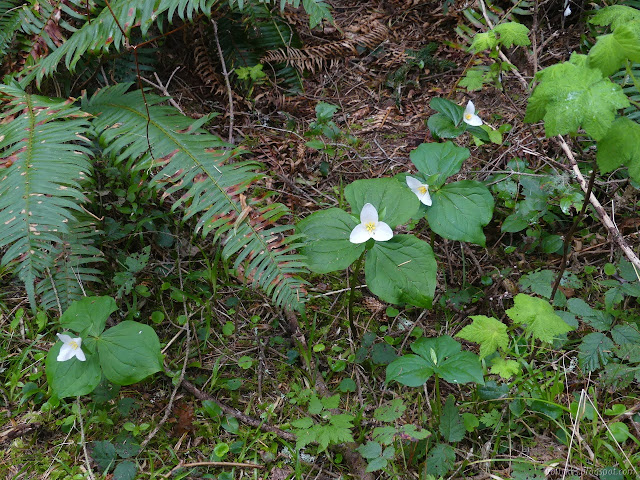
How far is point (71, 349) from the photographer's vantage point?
6.22 feet

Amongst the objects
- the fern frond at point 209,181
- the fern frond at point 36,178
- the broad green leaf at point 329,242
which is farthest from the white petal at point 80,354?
the broad green leaf at point 329,242

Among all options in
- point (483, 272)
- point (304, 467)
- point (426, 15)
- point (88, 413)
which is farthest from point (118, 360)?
point (426, 15)

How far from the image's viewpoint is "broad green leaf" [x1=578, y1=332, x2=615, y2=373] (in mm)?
2002

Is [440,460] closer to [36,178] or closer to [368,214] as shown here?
[368,214]

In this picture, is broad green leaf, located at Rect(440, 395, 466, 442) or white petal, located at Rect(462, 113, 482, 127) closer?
broad green leaf, located at Rect(440, 395, 466, 442)

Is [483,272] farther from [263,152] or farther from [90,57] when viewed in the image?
[90,57]

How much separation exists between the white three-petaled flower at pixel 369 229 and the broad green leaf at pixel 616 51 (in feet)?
2.82

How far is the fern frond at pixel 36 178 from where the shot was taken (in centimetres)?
196

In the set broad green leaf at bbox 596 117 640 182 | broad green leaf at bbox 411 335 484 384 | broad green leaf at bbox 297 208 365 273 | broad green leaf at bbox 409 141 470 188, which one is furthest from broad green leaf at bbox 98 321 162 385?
broad green leaf at bbox 596 117 640 182

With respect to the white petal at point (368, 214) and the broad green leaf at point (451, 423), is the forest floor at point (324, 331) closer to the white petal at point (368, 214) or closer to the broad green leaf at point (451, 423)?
the broad green leaf at point (451, 423)

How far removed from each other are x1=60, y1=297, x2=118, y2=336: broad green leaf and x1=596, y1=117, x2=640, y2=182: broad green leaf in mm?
1926

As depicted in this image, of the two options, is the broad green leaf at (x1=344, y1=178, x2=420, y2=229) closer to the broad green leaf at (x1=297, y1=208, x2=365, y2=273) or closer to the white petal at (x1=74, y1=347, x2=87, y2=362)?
the broad green leaf at (x1=297, y1=208, x2=365, y2=273)

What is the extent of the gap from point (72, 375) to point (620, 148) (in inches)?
84.8

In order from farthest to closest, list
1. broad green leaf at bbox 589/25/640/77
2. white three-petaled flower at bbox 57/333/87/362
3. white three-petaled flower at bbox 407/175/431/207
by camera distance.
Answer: white three-petaled flower at bbox 407/175/431/207, white three-petaled flower at bbox 57/333/87/362, broad green leaf at bbox 589/25/640/77
